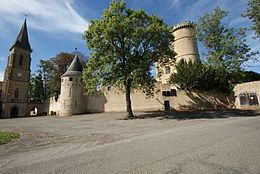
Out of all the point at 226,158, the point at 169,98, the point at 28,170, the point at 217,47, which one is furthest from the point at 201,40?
the point at 28,170

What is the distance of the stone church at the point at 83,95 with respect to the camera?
27031 mm

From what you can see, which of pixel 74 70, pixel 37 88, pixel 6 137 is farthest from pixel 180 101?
pixel 37 88

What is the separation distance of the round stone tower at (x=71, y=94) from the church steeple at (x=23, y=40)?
21632 mm

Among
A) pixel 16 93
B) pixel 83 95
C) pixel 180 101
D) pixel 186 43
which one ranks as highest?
pixel 186 43

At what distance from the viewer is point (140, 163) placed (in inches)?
157

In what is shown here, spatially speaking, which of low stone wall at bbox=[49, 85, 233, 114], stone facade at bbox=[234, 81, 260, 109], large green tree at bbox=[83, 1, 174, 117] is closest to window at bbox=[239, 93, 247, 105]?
stone facade at bbox=[234, 81, 260, 109]

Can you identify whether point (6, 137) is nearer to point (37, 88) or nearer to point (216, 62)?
point (216, 62)

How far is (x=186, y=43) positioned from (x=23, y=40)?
44172mm

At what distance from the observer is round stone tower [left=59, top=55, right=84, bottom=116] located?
3069 cm

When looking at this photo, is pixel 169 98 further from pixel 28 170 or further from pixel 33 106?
pixel 33 106

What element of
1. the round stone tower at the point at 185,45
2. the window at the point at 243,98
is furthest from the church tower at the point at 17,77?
the window at the point at 243,98

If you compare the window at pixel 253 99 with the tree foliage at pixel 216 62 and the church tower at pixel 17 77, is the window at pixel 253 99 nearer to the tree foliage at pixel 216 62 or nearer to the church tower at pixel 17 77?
the tree foliage at pixel 216 62

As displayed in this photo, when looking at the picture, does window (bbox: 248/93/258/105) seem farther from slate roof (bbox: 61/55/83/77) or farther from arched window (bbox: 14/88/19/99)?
arched window (bbox: 14/88/19/99)

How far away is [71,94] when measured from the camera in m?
31.2
